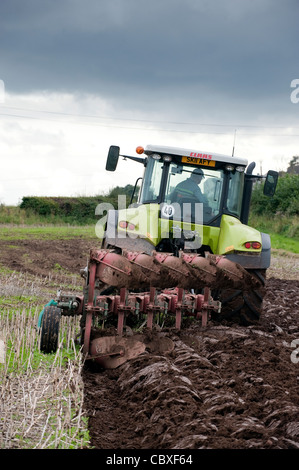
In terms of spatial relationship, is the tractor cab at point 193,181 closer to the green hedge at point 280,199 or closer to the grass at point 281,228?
the grass at point 281,228

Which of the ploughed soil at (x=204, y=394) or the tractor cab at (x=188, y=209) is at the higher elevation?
the tractor cab at (x=188, y=209)

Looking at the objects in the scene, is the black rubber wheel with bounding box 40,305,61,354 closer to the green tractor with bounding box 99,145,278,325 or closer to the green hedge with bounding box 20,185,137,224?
the green tractor with bounding box 99,145,278,325

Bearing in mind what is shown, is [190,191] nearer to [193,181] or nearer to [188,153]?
[193,181]

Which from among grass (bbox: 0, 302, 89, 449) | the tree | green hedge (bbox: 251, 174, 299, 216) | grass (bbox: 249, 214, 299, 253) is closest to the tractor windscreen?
grass (bbox: 0, 302, 89, 449)

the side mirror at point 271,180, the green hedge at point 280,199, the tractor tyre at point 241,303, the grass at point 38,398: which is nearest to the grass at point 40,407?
the grass at point 38,398

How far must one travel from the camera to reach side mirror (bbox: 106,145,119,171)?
8.70m

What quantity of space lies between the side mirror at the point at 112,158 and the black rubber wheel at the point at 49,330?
2531mm

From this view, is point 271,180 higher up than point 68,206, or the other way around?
point 271,180

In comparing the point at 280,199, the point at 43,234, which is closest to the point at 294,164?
the point at 280,199

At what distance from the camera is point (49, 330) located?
685 cm

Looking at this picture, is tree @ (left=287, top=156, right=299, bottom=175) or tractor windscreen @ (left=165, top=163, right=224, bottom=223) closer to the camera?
tractor windscreen @ (left=165, top=163, right=224, bottom=223)

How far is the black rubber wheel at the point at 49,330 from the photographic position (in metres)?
6.84

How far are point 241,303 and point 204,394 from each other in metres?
3.45

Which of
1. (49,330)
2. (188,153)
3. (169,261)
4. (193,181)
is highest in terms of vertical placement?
(188,153)
